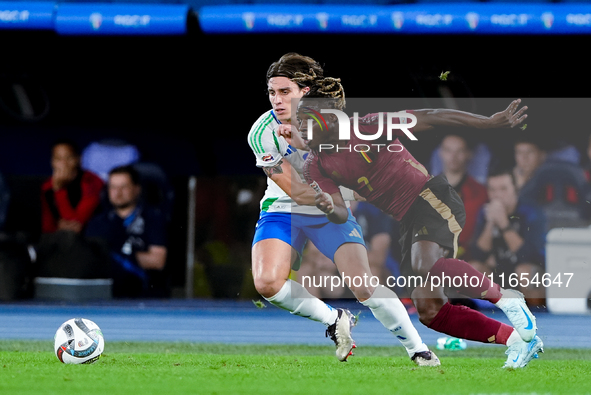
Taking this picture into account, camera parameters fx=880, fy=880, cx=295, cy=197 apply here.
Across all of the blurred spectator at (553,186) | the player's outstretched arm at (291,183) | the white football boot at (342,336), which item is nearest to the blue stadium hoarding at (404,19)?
the blurred spectator at (553,186)

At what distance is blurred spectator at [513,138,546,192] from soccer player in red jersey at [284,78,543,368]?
1.58 meters

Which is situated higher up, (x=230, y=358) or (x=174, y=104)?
(x=174, y=104)

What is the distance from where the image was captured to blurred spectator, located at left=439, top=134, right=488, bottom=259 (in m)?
6.06

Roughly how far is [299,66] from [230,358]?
1.98 metres

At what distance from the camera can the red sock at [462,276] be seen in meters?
5.32

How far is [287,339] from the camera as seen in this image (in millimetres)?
7152

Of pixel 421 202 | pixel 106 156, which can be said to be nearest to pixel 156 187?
pixel 106 156

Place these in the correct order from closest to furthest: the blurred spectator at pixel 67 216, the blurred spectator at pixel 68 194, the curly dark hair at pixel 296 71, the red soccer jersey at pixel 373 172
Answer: the red soccer jersey at pixel 373 172
the curly dark hair at pixel 296 71
the blurred spectator at pixel 67 216
the blurred spectator at pixel 68 194

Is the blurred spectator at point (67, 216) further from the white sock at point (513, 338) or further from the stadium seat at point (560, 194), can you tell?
the white sock at point (513, 338)

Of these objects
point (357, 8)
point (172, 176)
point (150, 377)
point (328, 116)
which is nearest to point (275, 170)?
point (328, 116)

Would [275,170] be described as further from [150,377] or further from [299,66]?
[150,377]

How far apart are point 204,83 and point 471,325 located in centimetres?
550

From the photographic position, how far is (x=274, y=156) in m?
5.58

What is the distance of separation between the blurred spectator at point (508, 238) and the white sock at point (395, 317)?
0.79m
